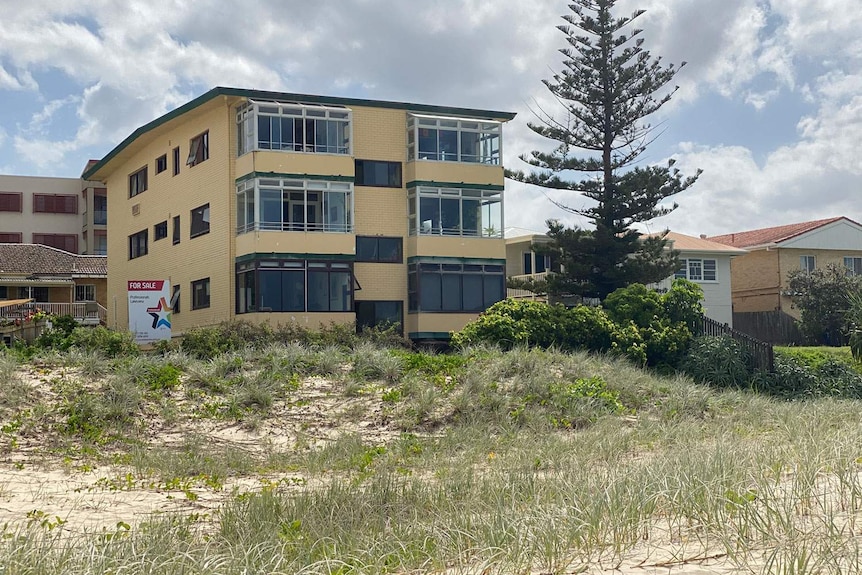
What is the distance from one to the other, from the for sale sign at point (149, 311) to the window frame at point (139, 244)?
11.3 metres

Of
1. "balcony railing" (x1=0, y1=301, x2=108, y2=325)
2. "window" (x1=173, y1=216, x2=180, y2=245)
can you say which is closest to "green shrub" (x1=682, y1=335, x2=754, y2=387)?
"window" (x1=173, y1=216, x2=180, y2=245)

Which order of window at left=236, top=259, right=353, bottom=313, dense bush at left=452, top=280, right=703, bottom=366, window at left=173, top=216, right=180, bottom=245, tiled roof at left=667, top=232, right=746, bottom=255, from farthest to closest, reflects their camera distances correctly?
tiled roof at left=667, top=232, right=746, bottom=255
window at left=173, top=216, right=180, bottom=245
window at left=236, top=259, right=353, bottom=313
dense bush at left=452, top=280, right=703, bottom=366

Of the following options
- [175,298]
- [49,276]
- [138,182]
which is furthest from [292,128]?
[49,276]

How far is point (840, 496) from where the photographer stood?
28.8 ft

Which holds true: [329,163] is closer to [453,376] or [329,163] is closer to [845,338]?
[453,376]

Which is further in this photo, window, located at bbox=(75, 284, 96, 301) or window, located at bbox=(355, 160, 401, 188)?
window, located at bbox=(75, 284, 96, 301)

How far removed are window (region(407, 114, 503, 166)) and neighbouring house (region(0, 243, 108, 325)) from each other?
22.8m

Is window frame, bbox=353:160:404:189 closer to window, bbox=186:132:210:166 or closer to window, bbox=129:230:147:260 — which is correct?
window, bbox=186:132:210:166

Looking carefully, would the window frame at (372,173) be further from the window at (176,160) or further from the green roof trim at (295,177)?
the window at (176,160)

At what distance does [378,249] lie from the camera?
36031 millimetres

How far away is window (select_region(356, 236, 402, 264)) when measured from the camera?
35719 mm

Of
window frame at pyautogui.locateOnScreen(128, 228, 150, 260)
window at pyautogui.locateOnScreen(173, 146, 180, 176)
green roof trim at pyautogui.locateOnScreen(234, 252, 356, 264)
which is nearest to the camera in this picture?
green roof trim at pyautogui.locateOnScreen(234, 252, 356, 264)

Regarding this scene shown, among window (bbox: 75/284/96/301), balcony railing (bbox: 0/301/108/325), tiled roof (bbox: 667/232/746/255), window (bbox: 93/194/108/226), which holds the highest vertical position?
window (bbox: 93/194/108/226)

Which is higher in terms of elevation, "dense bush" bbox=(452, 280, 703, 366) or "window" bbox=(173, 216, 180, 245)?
"window" bbox=(173, 216, 180, 245)
